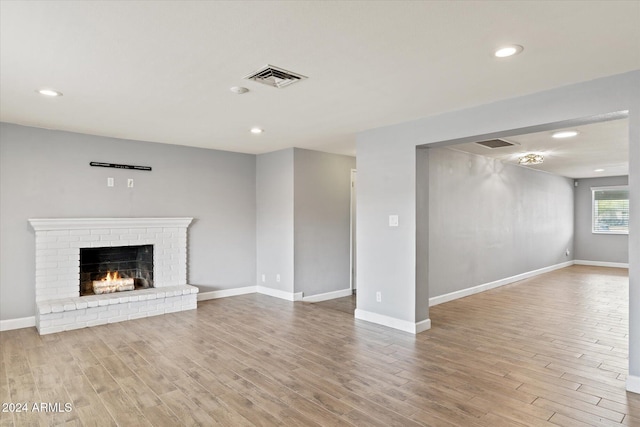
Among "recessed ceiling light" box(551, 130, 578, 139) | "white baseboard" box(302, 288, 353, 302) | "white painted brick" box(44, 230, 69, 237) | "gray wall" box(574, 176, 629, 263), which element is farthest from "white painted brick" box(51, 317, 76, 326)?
"gray wall" box(574, 176, 629, 263)

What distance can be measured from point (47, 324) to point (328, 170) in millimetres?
4412

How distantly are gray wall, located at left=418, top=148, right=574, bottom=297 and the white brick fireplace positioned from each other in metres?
3.71

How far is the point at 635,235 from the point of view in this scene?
2.86 meters

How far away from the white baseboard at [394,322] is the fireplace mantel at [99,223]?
3.03 meters

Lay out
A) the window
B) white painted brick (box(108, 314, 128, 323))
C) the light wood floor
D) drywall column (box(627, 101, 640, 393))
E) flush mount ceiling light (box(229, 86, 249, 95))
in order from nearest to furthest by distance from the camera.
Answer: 1. the light wood floor
2. drywall column (box(627, 101, 640, 393))
3. flush mount ceiling light (box(229, 86, 249, 95))
4. white painted brick (box(108, 314, 128, 323))
5. the window

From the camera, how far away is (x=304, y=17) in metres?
2.08

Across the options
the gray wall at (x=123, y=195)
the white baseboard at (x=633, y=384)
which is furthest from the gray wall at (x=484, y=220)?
the gray wall at (x=123, y=195)

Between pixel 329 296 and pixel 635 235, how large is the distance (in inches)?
173

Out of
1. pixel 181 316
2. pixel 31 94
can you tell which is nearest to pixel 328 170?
pixel 181 316

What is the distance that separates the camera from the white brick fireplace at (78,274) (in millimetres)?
4609

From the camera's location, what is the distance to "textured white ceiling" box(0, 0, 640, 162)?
2027mm

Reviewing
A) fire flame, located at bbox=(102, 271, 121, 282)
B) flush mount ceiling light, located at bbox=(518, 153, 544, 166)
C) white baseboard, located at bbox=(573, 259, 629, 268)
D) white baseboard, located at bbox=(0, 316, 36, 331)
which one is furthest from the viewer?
white baseboard, located at bbox=(573, 259, 629, 268)

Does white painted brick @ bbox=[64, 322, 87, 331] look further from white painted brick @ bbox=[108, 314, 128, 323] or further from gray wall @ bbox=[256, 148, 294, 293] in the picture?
gray wall @ bbox=[256, 148, 294, 293]

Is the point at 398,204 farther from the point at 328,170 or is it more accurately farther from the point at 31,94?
the point at 31,94
